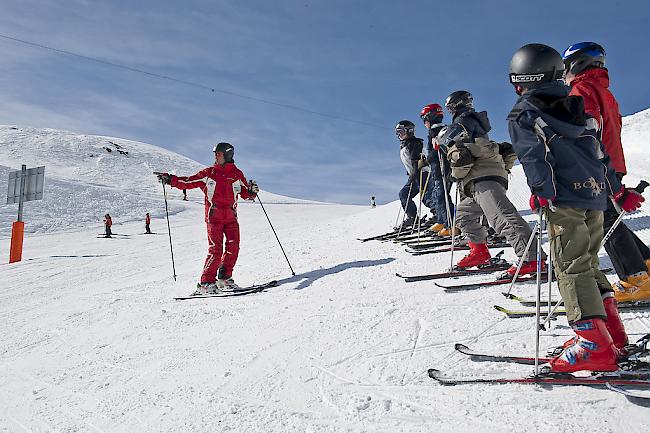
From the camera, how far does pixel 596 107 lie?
11.6 feet

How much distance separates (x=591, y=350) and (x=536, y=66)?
5.71 ft

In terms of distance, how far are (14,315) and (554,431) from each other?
24.2 ft

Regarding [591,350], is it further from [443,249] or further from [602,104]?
[443,249]

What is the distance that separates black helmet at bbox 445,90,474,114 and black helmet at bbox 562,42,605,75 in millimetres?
2191

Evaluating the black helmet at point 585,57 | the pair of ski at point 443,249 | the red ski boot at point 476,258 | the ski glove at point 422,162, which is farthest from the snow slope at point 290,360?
the ski glove at point 422,162

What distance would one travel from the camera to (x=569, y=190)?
276 centimetres

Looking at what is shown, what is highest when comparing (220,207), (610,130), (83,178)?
(83,178)

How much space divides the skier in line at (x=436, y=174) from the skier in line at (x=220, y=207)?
327 centimetres


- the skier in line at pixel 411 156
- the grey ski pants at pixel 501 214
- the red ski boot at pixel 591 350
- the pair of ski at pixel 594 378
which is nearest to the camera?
the pair of ski at pixel 594 378

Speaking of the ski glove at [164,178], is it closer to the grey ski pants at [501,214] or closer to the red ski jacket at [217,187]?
the red ski jacket at [217,187]

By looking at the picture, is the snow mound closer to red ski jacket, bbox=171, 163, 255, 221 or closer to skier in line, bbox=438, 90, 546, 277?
red ski jacket, bbox=171, 163, 255, 221

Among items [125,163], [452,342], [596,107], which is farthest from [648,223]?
[125,163]

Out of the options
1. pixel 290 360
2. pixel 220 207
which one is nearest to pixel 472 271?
pixel 290 360

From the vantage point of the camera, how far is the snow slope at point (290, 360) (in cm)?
259
